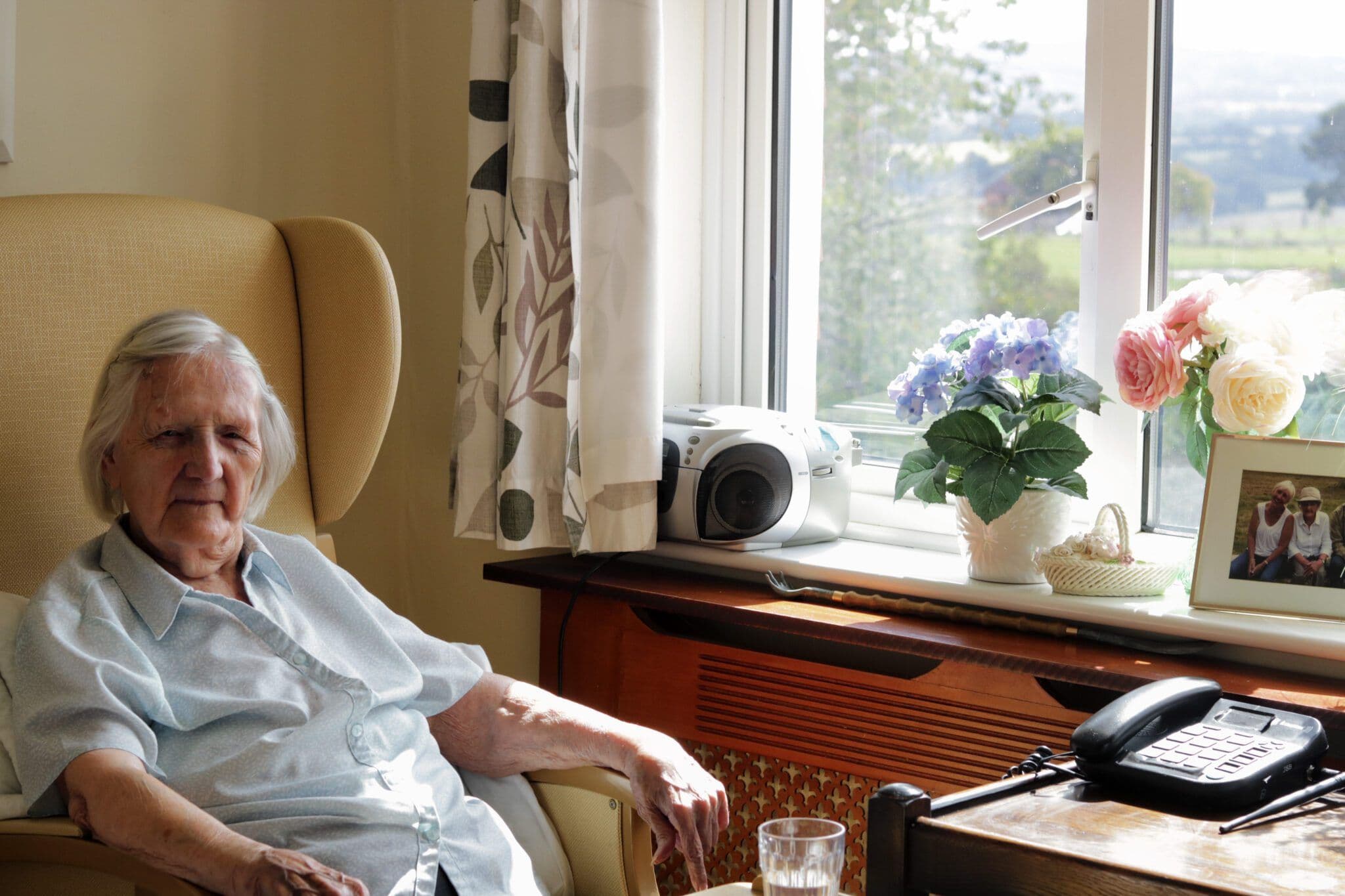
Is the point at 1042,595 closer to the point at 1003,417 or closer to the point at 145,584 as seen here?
the point at 1003,417

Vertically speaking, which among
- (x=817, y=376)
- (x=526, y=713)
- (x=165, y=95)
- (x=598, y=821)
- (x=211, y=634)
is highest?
(x=165, y=95)

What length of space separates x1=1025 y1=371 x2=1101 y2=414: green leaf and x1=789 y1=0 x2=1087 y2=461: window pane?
24 centimetres

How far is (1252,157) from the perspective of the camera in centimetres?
168

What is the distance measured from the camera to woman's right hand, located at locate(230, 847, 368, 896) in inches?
43.0

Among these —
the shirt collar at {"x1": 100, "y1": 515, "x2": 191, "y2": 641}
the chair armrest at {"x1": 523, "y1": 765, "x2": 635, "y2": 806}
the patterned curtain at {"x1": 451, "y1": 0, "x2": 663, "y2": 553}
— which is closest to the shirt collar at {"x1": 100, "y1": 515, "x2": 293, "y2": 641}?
the shirt collar at {"x1": 100, "y1": 515, "x2": 191, "y2": 641}

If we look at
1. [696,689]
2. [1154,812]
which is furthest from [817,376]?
[1154,812]

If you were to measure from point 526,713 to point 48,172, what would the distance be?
1.06 metres

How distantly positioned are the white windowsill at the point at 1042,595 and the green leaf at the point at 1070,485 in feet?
0.37

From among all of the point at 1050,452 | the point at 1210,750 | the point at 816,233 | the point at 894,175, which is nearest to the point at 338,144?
the point at 816,233

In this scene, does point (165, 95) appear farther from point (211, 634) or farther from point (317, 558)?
point (211, 634)

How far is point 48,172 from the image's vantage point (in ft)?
6.13

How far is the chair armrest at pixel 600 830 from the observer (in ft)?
4.68

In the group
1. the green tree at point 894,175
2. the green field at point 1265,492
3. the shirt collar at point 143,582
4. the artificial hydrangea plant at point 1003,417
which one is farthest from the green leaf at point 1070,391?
the shirt collar at point 143,582

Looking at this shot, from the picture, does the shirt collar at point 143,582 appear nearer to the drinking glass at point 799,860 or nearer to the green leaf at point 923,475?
the drinking glass at point 799,860
